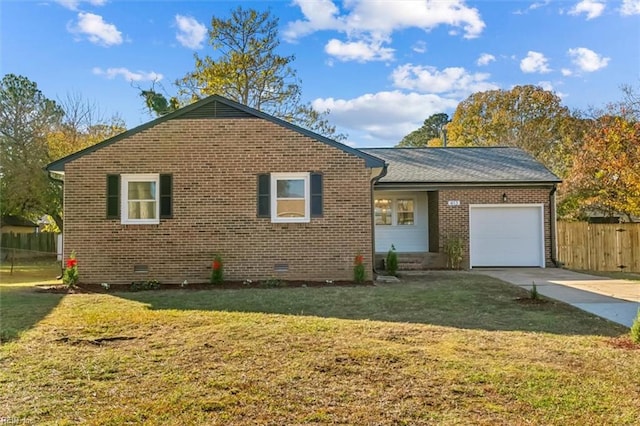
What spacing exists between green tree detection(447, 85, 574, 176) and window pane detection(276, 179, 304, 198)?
24.0 meters

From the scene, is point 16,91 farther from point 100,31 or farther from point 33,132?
point 100,31

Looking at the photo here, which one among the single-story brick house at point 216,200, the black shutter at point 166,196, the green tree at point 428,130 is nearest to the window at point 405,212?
the single-story brick house at point 216,200

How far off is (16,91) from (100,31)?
52.8 ft

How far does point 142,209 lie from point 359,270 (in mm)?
5722

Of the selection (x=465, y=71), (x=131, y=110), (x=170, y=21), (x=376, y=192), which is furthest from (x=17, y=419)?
(x=131, y=110)

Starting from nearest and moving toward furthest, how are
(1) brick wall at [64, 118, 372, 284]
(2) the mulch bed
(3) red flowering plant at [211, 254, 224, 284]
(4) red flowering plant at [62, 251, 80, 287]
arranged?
(2) the mulch bed
(4) red flowering plant at [62, 251, 80, 287]
(3) red flowering plant at [211, 254, 224, 284]
(1) brick wall at [64, 118, 372, 284]

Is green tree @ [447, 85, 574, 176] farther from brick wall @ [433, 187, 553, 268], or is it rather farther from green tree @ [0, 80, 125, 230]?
green tree @ [0, 80, 125, 230]

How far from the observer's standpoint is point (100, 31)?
1303 centimetres

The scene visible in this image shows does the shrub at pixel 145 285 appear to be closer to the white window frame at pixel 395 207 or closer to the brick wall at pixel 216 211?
the brick wall at pixel 216 211

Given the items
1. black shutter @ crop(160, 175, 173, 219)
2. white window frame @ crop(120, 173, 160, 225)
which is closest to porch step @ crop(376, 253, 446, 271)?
black shutter @ crop(160, 175, 173, 219)

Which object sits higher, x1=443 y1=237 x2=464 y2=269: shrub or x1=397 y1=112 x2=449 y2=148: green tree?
x1=397 y1=112 x2=449 y2=148: green tree

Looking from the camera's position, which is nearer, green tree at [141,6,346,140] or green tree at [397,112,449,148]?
green tree at [141,6,346,140]

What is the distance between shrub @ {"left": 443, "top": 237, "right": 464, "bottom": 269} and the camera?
15117 mm

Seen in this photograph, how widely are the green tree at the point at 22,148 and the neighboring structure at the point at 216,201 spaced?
1556 centimetres
